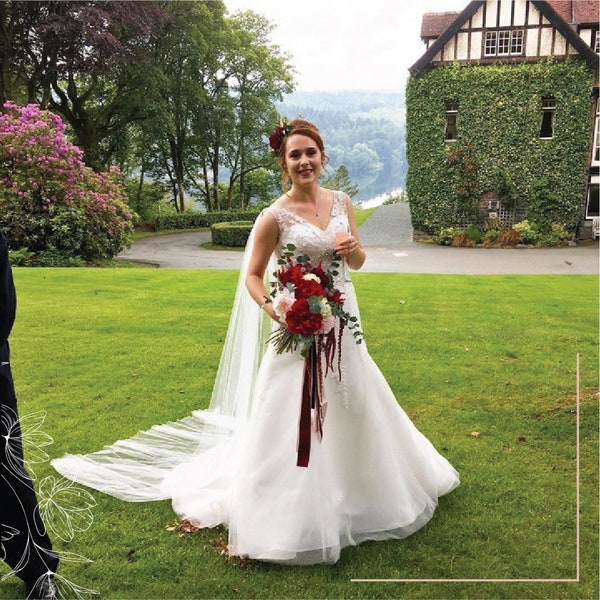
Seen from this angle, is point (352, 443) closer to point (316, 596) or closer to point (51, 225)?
point (316, 596)

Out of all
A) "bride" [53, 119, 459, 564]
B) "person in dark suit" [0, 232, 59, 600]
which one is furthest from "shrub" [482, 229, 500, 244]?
"person in dark suit" [0, 232, 59, 600]

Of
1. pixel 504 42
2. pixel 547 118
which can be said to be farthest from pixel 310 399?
pixel 547 118

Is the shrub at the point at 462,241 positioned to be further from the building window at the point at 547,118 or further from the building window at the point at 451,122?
the building window at the point at 547,118

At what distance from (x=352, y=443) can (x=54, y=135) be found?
45.0 ft

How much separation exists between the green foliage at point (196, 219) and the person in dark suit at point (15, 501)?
25777 mm

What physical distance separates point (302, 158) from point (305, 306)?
832mm

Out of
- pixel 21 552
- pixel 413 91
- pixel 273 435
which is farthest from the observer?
pixel 413 91

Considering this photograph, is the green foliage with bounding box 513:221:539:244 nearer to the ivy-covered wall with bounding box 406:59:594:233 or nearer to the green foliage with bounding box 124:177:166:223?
the ivy-covered wall with bounding box 406:59:594:233

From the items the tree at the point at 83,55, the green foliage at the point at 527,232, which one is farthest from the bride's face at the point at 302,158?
the green foliage at the point at 527,232

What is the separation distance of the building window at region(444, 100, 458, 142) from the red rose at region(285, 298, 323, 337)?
2067 centimetres

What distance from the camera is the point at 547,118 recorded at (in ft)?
68.6

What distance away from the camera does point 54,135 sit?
14.1 metres

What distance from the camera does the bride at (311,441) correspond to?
114 inches

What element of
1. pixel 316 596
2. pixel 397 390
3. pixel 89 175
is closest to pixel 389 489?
pixel 316 596
